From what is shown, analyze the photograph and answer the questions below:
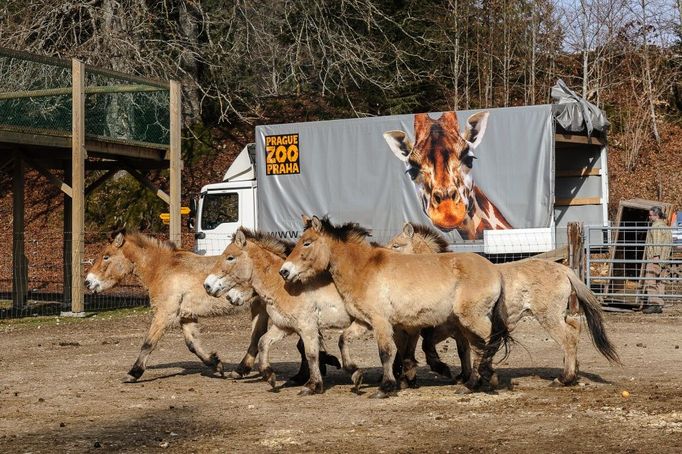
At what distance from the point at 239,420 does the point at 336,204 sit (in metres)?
13.5

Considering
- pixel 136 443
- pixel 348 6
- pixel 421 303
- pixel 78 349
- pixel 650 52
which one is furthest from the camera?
pixel 650 52

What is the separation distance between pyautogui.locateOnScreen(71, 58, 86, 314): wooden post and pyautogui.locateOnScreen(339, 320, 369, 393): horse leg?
915 centimetres

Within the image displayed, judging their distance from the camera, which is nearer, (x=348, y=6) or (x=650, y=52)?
(x=348, y=6)

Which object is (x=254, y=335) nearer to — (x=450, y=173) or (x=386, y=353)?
(x=386, y=353)

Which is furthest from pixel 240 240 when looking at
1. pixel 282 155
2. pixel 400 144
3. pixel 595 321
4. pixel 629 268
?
pixel 282 155

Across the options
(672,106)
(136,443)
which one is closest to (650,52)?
(672,106)

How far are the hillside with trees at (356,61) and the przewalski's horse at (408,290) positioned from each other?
59.1 ft

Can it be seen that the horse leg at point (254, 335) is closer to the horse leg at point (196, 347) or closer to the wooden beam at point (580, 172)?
the horse leg at point (196, 347)

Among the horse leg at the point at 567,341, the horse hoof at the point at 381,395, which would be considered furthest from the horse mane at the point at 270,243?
the horse leg at the point at 567,341

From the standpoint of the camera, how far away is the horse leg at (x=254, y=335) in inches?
465

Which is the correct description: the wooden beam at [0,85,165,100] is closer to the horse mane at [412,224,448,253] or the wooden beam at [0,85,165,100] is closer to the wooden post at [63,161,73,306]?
the wooden post at [63,161,73,306]

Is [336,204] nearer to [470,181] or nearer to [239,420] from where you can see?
[470,181]

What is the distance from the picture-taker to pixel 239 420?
9.09 m

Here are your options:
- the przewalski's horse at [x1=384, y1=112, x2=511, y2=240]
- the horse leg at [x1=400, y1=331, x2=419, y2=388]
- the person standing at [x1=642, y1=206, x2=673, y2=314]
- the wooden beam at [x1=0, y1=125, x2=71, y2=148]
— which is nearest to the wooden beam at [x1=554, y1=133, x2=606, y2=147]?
the przewalski's horse at [x1=384, y1=112, x2=511, y2=240]
